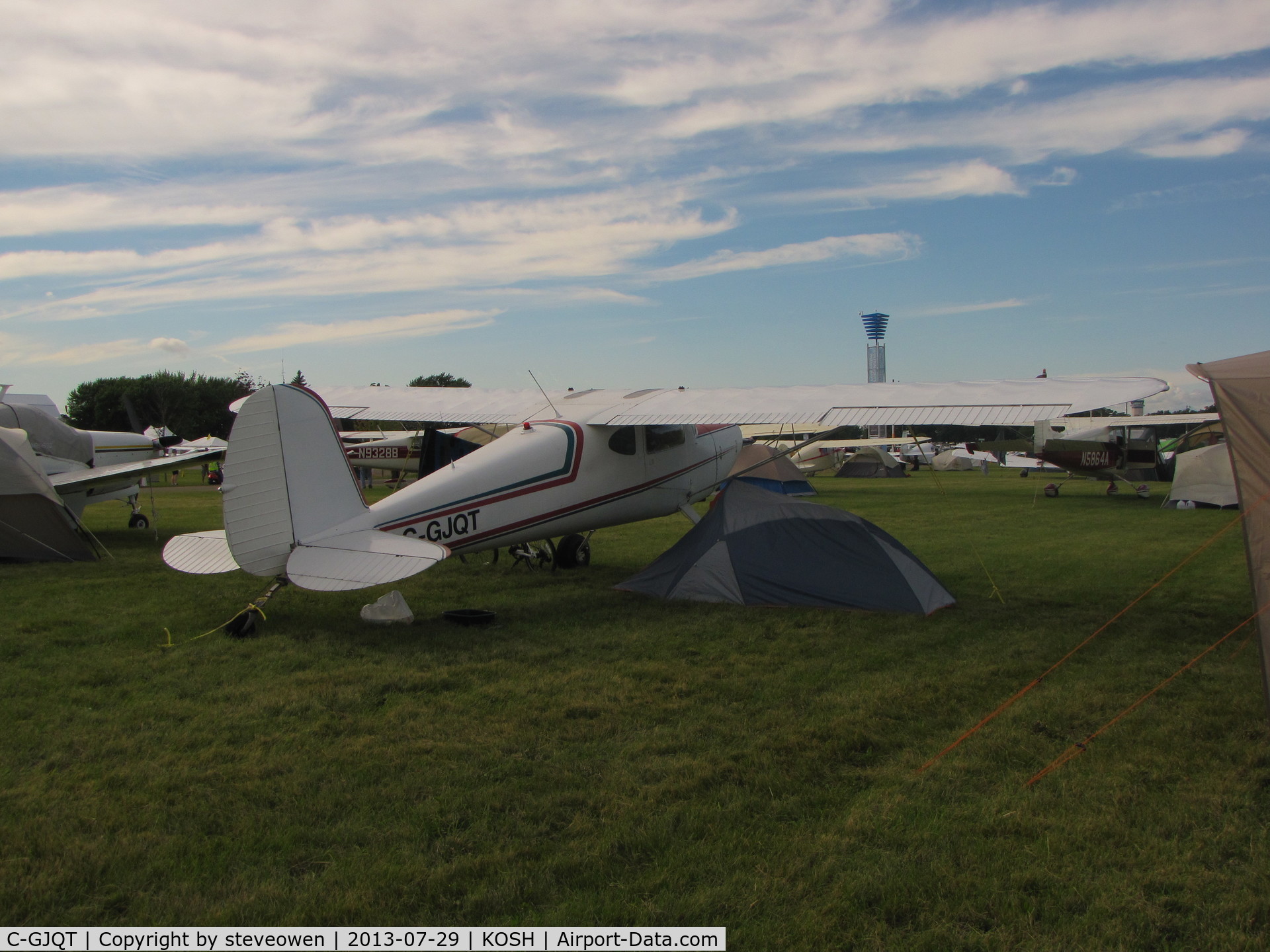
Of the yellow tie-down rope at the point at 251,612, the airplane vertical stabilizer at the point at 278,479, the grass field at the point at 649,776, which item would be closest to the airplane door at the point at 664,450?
the grass field at the point at 649,776

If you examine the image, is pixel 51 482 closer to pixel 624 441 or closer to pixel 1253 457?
pixel 624 441

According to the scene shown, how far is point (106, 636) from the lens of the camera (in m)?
6.89

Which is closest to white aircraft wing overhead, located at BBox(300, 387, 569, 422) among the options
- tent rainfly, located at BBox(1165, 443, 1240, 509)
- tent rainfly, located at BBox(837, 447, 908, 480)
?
tent rainfly, located at BBox(1165, 443, 1240, 509)

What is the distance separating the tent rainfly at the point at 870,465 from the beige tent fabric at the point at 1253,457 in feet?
97.2

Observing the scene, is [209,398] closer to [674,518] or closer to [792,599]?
[674,518]

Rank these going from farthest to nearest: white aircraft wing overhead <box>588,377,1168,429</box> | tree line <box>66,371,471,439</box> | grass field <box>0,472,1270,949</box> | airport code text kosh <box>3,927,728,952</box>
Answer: tree line <box>66,371,471,439</box> < white aircraft wing overhead <box>588,377,1168,429</box> < grass field <box>0,472,1270,949</box> < airport code text kosh <box>3,927,728,952</box>

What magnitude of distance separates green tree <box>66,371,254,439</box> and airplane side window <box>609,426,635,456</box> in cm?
6608

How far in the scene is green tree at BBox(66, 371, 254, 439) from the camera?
6694cm

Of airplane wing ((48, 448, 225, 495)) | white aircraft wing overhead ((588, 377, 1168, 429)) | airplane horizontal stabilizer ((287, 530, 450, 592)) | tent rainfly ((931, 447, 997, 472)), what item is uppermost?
white aircraft wing overhead ((588, 377, 1168, 429))

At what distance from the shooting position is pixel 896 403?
319 inches

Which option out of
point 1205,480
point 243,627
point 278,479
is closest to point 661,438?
point 278,479

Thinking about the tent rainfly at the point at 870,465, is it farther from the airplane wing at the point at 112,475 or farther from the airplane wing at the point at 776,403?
the airplane wing at the point at 112,475

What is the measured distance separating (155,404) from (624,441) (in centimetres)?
7078

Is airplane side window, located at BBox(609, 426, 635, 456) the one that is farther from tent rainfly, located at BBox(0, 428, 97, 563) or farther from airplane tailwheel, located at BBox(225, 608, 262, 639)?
tent rainfly, located at BBox(0, 428, 97, 563)
